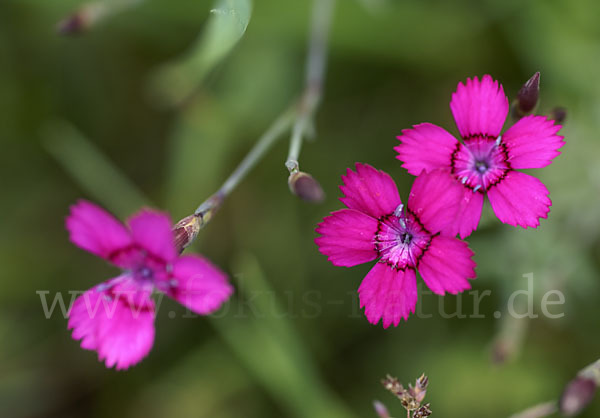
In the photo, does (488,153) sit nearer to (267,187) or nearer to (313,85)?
(313,85)

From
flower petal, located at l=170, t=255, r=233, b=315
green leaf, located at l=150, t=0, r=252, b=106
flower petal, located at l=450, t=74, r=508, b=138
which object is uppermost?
green leaf, located at l=150, t=0, r=252, b=106

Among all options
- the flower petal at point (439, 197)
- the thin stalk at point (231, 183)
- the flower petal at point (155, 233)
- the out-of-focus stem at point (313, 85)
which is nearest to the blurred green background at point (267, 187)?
the out-of-focus stem at point (313, 85)

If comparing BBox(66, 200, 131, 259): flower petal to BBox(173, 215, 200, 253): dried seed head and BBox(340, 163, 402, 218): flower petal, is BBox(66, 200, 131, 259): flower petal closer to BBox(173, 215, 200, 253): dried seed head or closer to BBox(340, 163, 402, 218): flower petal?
BBox(173, 215, 200, 253): dried seed head

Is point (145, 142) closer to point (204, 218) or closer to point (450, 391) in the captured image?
point (204, 218)

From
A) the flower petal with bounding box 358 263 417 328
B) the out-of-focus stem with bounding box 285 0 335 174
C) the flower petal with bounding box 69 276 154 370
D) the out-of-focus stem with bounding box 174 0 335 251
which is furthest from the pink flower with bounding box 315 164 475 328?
the flower petal with bounding box 69 276 154 370

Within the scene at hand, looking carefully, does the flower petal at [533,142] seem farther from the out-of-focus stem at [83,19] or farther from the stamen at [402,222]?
the out-of-focus stem at [83,19]

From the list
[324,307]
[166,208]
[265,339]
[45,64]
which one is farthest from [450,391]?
[45,64]
